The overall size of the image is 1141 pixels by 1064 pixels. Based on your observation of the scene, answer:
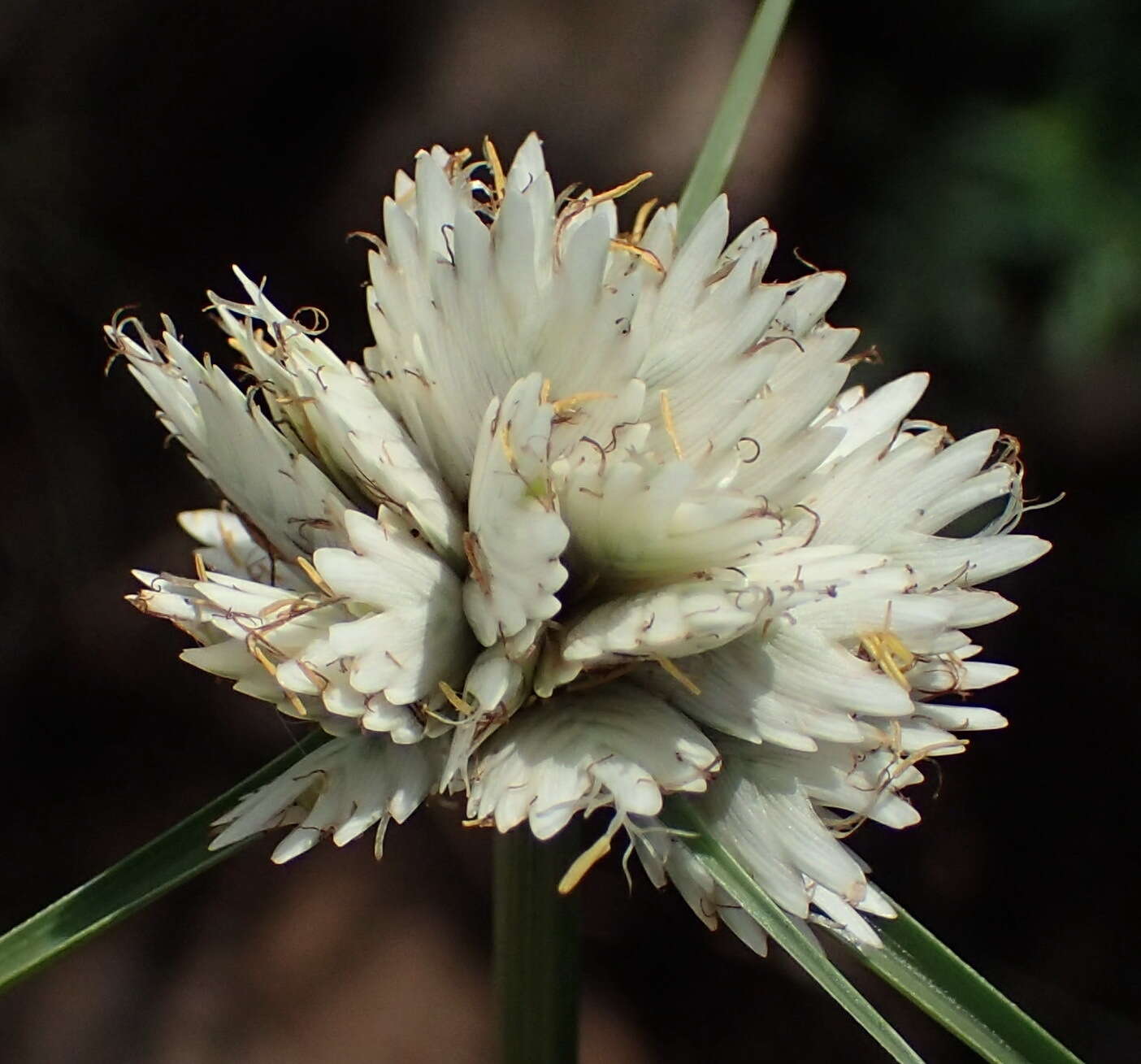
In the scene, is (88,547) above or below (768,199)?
below

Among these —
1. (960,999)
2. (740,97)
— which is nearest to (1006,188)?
(740,97)

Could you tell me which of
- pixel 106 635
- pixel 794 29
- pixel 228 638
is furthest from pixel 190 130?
pixel 228 638

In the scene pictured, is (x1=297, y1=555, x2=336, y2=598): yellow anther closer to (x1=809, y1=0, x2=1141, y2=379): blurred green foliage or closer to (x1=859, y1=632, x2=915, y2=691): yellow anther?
(x1=859, y1=632, x2=915, y2=691): yellow anther

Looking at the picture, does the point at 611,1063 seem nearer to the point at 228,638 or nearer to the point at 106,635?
the point at 106,635

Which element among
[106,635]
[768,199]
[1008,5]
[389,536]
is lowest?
[106,635]

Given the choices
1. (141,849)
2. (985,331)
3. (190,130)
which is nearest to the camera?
(141,849)
